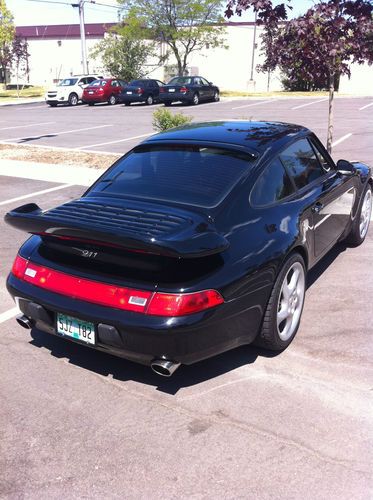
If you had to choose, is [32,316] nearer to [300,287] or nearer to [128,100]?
[300,287]

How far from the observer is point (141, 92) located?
96.8 ft

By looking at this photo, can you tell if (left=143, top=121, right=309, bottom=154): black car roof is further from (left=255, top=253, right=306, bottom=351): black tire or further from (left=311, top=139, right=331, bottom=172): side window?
(left=255, top=253, right=306, bottom=351): black tire

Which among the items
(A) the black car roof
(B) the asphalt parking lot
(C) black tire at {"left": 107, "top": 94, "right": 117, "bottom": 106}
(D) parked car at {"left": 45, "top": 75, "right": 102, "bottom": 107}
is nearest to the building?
(D) parked car at {"left": 45, "top": 75, "right": 102, "bottom": 107}

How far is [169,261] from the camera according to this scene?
3141 mm

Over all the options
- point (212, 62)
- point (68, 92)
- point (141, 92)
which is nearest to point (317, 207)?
point (141, 92)

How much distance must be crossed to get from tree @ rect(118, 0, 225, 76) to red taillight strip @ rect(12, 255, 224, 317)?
1489 inches

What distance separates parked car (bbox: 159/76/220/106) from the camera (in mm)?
27922

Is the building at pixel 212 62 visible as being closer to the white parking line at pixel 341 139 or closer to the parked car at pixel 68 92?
the parked car at pixel 68 92

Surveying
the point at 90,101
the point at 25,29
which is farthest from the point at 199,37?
the point at 25,29

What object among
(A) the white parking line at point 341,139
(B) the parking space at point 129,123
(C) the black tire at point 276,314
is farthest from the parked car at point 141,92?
(C) the black tire at point 276,314

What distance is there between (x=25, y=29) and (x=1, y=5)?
31517 mm

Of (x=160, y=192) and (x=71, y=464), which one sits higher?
(x=160, y=192)

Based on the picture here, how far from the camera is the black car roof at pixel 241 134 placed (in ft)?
13.8

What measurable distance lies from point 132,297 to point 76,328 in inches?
20.6
